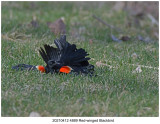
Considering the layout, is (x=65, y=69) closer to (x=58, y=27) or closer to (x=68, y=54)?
(x=68, y=54)

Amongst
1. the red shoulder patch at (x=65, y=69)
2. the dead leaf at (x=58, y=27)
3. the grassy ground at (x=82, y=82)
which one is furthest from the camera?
the dead leaf at (x=58, y=27)

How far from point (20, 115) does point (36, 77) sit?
108 centimetres

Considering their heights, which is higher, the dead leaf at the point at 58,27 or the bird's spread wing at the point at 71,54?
the dead leaf at the point at 58,27

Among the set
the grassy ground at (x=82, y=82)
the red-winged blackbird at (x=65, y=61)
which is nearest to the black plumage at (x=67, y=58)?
the red-winged blackbird at (x=65, y=61)

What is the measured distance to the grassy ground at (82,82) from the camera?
156 inches

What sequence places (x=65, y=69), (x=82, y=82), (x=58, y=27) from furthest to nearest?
1. (x=58, y=27)
2. (x=65, y=69)
3. (x=82, y=82)

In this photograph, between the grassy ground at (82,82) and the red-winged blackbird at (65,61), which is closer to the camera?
the grassy ground at (82,82)

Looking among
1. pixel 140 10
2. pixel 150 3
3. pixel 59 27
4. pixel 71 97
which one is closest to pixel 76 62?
pixel 71 97

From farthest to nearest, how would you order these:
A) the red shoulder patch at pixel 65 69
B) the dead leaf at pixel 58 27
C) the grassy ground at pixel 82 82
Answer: the dead leaf at pixel 58 27
the red shoulder patch at pixel 65 69
the grassy ground at pixel 82 82

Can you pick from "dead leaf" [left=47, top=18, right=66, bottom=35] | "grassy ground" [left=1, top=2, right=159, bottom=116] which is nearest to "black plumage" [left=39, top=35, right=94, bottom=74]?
"grassy ground" [left=1, top=2, right=159, bottom=116]

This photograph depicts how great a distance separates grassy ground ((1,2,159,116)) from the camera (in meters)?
3.97

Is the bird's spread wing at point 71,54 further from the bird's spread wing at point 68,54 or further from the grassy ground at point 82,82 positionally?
the grassy ground at point 82,82

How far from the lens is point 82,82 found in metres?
4.73

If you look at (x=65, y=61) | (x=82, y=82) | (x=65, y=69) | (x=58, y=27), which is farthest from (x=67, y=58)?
(x=58, y=27)
